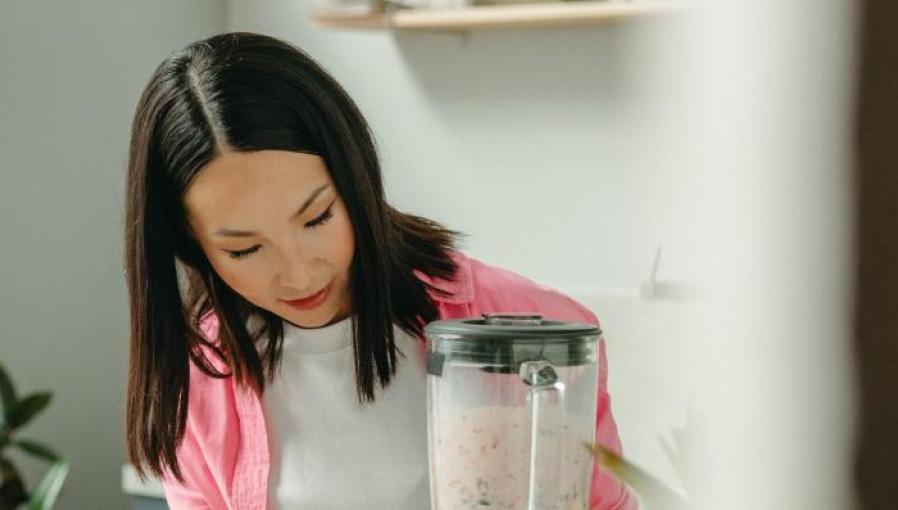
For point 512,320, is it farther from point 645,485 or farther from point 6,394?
point 645,485

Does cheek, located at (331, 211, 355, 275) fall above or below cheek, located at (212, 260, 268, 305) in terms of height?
above

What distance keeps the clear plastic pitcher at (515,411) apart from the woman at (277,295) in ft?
0.40

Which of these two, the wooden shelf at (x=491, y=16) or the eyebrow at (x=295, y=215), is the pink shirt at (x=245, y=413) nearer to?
the eyebrow at (x=295, y=215)

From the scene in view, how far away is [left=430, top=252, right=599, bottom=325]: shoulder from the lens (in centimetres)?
105

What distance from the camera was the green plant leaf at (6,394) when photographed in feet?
1.16

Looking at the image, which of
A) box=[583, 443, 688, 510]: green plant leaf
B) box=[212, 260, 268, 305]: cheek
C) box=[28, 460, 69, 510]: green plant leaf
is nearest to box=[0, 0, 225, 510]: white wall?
box=[212, 260, 268, 305]: cheek

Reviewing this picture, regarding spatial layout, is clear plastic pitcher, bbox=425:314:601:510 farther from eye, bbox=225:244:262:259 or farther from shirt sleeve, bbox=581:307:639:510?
eye, bbox=225:244:262:259

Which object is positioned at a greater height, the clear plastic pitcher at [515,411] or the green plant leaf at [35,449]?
the green plant leaf at [35,449]

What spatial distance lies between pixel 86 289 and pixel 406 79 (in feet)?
2.48

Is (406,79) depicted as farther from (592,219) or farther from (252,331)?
(252,331)

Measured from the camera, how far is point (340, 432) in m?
1.06

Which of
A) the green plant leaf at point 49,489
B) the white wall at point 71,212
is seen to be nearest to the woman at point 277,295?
the green plant leaf at point 49,489

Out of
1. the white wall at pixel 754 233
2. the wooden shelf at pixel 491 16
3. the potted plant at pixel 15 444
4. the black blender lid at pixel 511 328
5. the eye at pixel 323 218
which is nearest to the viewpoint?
the white wall at pixel 754 233

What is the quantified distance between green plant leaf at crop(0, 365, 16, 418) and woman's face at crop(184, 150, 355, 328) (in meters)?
0.55
